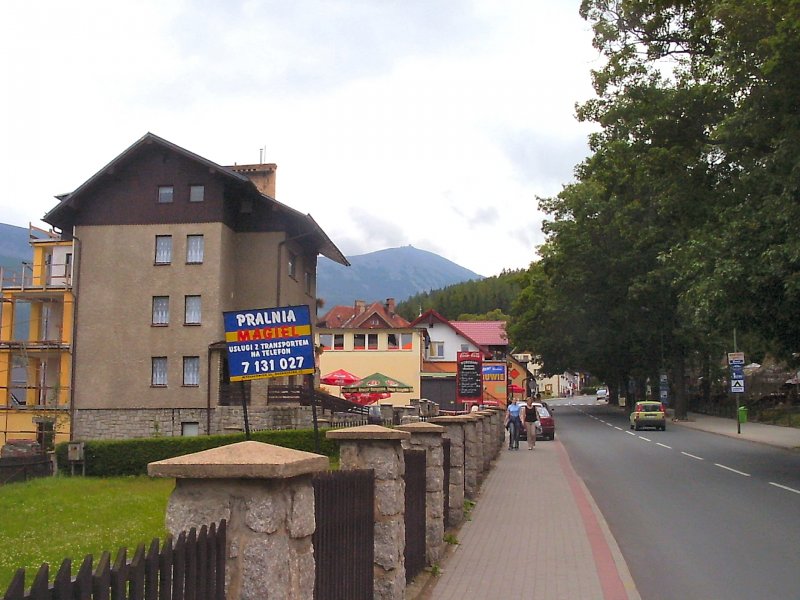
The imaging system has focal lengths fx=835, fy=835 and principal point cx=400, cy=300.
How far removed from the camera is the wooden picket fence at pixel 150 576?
2.39 meters

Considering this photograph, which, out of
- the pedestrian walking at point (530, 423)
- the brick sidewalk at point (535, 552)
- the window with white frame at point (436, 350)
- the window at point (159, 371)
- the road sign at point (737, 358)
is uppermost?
the window with white frame at point (436, 350)

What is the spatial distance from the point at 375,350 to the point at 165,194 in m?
29.7

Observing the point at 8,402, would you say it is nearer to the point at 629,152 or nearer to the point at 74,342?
the point at 74,342

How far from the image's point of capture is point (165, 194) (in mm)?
35375

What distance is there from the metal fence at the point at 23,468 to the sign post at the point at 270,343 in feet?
41.9

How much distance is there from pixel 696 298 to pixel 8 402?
95.7 feet

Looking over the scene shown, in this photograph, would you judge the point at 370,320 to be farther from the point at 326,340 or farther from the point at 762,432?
the point at 762,432

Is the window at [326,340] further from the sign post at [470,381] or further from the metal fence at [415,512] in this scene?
the metal fence at [415,512]

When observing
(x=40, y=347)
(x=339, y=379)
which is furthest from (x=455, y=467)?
(x=40, y=347)

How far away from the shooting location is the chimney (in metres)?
40.7

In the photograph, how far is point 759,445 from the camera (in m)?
30.0

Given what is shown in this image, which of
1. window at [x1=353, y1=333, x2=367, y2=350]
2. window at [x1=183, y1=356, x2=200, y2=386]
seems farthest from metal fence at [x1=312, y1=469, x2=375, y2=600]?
window at [x1=353, y1=333, x2=367, y2=350]

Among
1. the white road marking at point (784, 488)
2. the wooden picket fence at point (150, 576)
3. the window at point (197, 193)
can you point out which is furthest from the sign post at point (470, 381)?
the wooden picket fence at point (150, 576)

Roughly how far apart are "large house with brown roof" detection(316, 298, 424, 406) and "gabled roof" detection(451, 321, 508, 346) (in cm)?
2177
